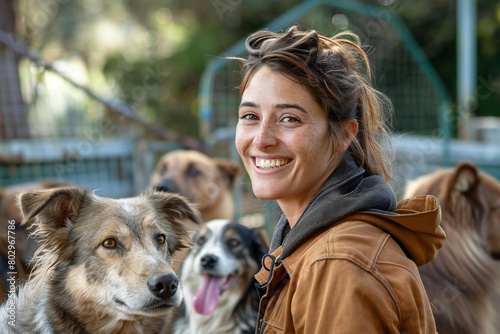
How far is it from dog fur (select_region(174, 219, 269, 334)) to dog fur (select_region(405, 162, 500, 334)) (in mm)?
1086

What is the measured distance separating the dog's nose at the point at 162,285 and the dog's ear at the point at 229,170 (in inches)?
157

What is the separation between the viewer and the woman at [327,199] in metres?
1.64

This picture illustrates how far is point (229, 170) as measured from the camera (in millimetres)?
6406

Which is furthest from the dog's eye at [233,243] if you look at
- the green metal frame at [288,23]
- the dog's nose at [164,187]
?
the green metal frame at [288,23]

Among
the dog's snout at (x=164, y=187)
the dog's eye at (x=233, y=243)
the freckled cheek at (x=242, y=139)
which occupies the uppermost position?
the freckled cheek at (x=242, y=139)

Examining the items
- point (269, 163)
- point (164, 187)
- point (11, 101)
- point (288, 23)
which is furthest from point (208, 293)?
point (11, 101)

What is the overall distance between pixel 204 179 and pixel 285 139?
14.5 feet

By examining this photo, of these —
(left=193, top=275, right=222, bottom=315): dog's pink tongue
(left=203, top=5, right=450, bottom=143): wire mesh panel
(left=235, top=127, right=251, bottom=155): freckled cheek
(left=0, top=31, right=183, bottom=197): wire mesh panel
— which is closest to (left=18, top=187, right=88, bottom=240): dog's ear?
(left=235, top=127, right=251, bottom=155): freckled cheek

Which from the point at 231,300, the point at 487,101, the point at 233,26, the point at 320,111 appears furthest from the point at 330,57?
the point at 233,26

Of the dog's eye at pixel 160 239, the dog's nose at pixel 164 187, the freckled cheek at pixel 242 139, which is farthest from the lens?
the dog's nose at pixel 164 187

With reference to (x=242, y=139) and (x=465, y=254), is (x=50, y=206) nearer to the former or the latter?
(x=242, y=139)

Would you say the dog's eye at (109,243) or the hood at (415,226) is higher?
the hood at (415,226)

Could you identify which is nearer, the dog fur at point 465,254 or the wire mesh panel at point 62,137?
the dog fur at point 465,254

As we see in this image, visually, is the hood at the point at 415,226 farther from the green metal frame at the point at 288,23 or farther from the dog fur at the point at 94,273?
the green metal frame at the point at 288,23
